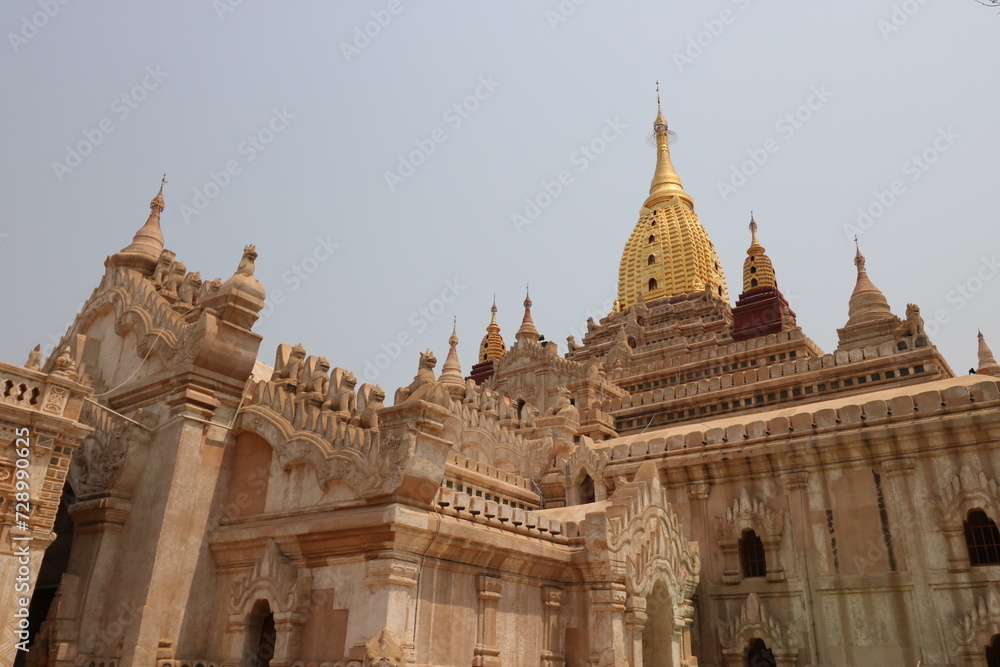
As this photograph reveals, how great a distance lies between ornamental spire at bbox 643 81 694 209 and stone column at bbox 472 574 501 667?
2239 inches

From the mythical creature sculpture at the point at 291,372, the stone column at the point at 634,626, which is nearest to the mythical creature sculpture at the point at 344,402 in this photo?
the mythical creature sculpture at the point at 291,372

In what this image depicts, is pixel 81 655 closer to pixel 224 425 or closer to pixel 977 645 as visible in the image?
pixel 224 425

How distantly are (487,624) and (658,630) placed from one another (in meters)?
6.01

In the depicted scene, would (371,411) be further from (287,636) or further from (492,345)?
(492,345)

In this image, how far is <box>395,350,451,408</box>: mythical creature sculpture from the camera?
536 inches

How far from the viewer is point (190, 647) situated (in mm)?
14445

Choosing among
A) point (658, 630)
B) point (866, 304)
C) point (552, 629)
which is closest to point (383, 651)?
point (552, 629)

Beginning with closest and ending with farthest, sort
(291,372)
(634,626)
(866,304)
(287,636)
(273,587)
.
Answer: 1. (287,636)
2. (273,587)
3. (634,626)
4. (291,372)
5. (866,304)

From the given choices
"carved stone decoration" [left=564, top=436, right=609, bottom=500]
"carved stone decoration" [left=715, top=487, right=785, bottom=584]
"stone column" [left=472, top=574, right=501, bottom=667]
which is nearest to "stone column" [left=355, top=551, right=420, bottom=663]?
"stone column" [left=472, top=574, right=501, bottom=667]

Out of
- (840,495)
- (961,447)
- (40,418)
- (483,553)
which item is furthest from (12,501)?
(961,447)

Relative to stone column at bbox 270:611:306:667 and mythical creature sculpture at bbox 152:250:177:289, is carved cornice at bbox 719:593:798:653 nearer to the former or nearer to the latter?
stone column at bbox 270:611:306:667

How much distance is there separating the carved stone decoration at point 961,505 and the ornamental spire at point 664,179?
50.3 meters

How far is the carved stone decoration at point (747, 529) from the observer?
2114cm

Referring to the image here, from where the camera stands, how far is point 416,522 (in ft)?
42.4
